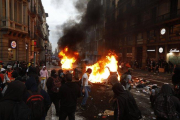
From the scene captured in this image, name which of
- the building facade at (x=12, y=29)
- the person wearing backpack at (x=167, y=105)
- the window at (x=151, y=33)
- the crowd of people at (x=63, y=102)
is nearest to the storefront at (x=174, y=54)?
the window at (x=151, y=33)

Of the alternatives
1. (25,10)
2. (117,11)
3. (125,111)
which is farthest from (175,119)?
(117,11)

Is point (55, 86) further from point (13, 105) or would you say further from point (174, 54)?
point (174, 54)

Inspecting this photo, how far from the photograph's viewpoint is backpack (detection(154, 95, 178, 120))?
122 inches

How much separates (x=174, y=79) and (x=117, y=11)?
35.4 metres

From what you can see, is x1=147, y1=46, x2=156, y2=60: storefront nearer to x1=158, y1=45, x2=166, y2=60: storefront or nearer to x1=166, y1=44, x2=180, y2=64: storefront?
x1=158, y1=45, x2=166, y2=60: storefront

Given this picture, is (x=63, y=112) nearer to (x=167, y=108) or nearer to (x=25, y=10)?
(x=167, y=108)

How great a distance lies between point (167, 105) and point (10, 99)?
9.46 ft

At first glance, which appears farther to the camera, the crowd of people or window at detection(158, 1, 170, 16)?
window at detection(158, 1, 170, 16)

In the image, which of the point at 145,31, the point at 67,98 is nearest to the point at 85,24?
the point at 145,31

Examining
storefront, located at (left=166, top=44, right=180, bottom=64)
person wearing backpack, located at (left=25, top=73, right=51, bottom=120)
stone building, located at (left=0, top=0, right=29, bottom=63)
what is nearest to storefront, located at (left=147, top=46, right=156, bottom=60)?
storefront, located at (left=166, top=44, right=180, bottom=64)

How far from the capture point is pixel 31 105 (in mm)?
2848

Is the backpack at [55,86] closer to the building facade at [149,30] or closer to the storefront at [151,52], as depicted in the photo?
the building facade at [149,30]

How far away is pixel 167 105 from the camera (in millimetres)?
3119

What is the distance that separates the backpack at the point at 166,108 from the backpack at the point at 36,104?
2381 mm
